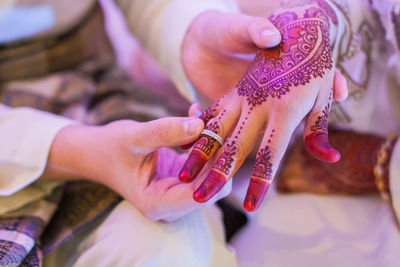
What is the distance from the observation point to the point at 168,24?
815 mm

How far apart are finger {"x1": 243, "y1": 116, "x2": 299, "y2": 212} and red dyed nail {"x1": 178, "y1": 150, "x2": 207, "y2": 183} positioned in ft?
0.24

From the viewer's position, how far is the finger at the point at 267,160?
0.44 m

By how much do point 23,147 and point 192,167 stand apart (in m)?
0.37

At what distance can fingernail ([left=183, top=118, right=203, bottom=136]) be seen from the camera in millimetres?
464

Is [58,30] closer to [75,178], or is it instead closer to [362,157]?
[75,178]

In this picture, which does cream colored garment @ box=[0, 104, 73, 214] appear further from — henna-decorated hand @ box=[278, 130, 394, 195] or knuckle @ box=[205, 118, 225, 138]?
henna-decorated hand @ box=[278, 130, 394, 195]

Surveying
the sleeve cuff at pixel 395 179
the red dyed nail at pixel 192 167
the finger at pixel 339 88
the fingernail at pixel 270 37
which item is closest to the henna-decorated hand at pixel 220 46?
the fingernail at pixel 270 37

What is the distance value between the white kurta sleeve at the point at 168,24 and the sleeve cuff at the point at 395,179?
43 cm

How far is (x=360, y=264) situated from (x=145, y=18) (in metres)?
0.77

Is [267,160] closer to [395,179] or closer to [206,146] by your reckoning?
[206,146]

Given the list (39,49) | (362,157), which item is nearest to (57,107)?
(39,49)

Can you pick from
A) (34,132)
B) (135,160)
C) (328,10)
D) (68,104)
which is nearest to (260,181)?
(135,160)

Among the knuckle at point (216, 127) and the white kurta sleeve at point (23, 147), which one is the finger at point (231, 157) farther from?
the white kurta sleeve at point (23, 147)

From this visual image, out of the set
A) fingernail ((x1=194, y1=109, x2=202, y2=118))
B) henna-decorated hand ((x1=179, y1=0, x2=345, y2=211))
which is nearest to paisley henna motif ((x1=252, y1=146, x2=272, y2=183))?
henna-decorated hand ((x1=179, y1=0, x2=345, y2=211))
